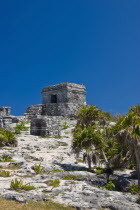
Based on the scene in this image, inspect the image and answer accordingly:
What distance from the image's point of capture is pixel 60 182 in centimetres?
1077

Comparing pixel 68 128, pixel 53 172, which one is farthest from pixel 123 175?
pixel 68 128

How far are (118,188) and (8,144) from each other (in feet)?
33.7

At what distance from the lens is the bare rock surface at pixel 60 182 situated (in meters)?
8.41

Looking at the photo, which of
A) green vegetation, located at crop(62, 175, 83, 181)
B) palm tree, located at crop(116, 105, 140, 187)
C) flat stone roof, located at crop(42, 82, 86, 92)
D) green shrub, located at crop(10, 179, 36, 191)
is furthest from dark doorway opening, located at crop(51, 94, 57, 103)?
green shrub, located at crop(10, 179, 36, 191)

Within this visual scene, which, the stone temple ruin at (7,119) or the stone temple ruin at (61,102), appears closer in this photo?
the stone temple ruin at (7,119)

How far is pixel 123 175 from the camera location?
14.5 m

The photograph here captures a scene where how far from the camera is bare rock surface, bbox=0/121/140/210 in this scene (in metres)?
8.41

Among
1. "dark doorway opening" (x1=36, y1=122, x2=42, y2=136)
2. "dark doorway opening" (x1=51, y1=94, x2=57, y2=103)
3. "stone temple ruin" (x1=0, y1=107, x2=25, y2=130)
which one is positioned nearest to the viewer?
"stone temple ruin" (x1=0, y1=107, x2=25, y2=130)

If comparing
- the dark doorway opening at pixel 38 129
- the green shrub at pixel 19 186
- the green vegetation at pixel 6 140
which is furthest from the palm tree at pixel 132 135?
the dark doorway opening at pixel 38 129

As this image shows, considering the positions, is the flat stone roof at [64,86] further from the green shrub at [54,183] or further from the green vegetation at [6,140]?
the green shrub at [54,183]

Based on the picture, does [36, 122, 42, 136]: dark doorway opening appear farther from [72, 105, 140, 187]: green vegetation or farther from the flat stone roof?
the flat stone roof

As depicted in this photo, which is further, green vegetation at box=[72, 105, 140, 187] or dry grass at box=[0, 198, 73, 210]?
green vegetation at box=[72, 105, 140, 187]

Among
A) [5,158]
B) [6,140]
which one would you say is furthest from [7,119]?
[5,158]

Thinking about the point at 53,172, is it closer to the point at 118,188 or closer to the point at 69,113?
the point at 118,188
